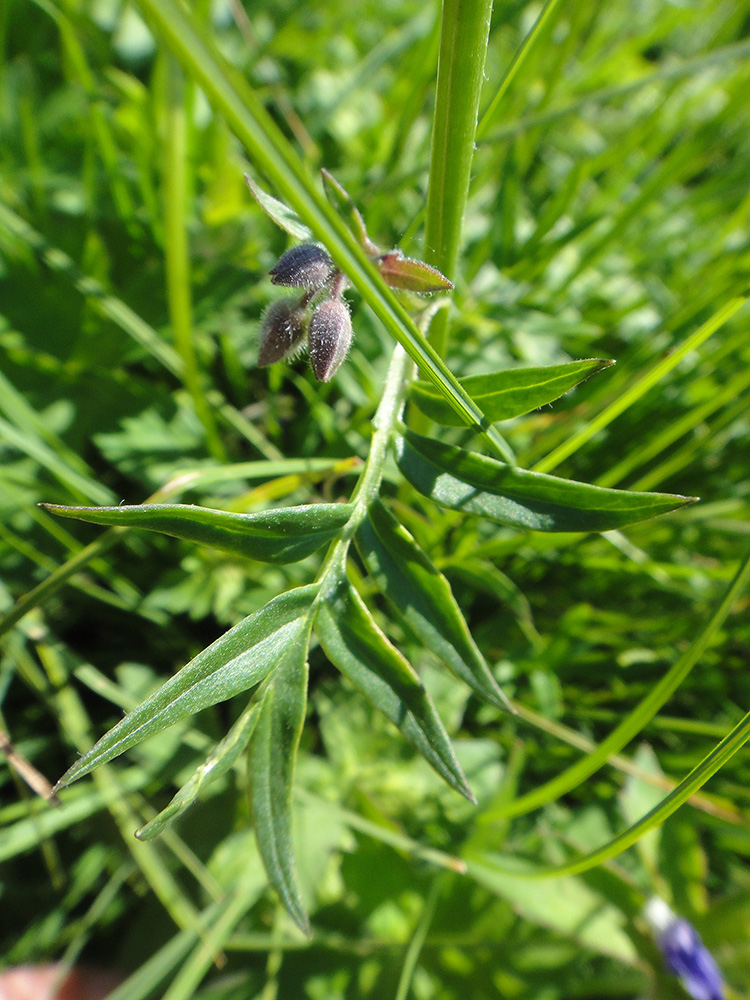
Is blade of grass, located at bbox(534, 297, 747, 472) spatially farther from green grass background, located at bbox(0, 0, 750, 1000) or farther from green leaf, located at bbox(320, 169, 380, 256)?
green leaf, located at bbox(320, 169, 380, 256)

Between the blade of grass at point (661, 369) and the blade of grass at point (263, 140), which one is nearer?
the blade of grass at point (263, 140)

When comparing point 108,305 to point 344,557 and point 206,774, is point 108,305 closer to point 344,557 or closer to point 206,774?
point 344,557

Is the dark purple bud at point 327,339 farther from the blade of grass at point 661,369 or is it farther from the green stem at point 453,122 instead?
the blade of grass at point 661,369

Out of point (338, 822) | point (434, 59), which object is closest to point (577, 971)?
point (338, 822)

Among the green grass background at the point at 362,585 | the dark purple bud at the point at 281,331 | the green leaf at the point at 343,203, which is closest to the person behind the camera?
the green leaf at the point at 343,203

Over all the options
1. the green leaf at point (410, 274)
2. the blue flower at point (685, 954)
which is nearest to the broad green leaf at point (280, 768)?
the green leaf at point (410, 274)

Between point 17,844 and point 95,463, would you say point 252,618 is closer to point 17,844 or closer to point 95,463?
point 17,844

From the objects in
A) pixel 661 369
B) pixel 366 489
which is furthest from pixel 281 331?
pixel 661 369
